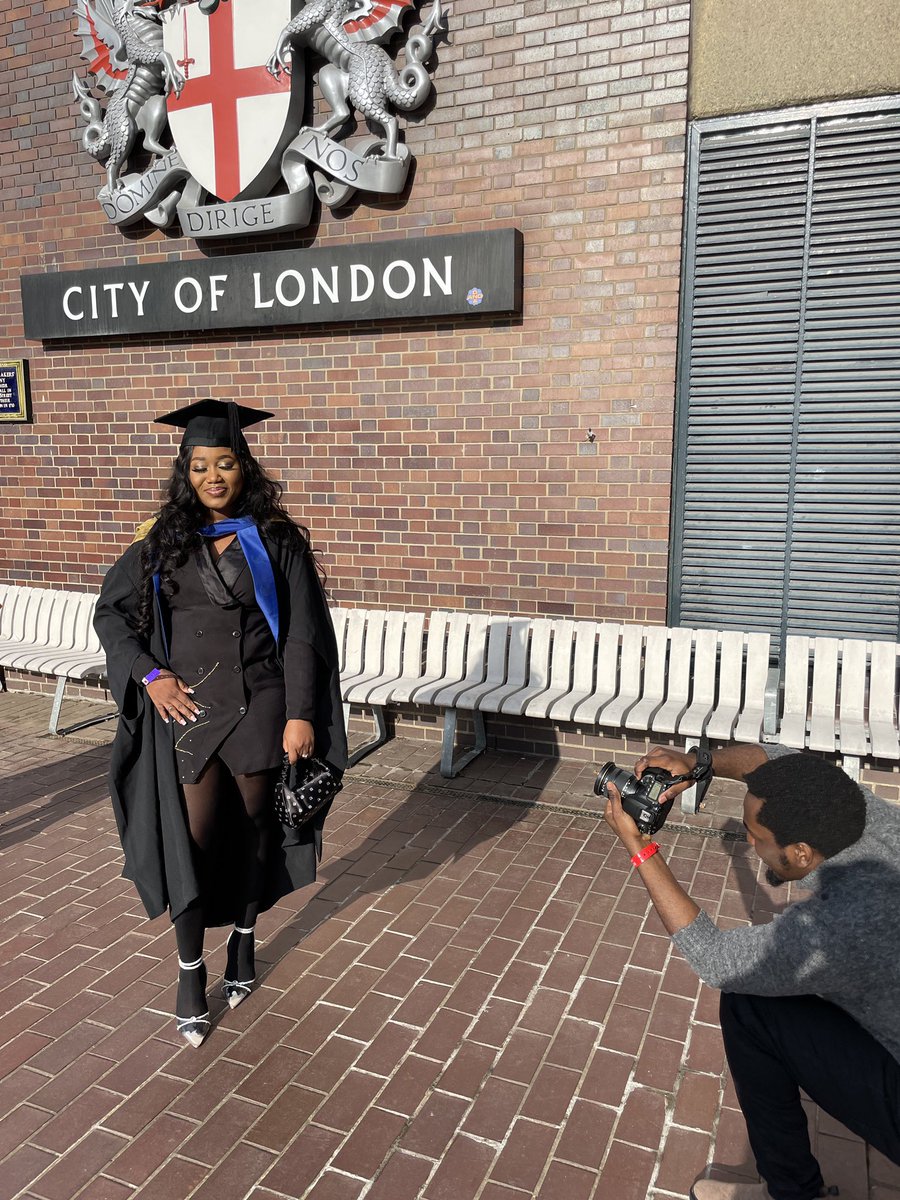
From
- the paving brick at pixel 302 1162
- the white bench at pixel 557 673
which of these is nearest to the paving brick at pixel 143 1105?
the paving brick at pixel 302 1162

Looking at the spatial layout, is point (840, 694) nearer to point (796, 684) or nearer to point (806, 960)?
point (796, 684)

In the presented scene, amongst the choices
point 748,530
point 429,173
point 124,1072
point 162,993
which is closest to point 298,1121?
point 124,1072

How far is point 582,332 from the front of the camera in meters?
5.18

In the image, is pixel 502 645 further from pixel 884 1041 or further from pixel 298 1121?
pixel 884 1041

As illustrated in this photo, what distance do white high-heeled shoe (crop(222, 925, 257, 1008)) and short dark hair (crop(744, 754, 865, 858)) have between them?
1972mm

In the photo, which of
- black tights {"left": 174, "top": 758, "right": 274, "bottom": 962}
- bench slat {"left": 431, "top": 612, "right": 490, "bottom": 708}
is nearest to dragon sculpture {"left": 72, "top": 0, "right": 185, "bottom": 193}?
bench slat {"left": 431, "top": 612, "right": 490, "bottom": 708}

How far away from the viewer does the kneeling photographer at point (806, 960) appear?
6.39ft

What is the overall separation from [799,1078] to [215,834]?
6.16 ft

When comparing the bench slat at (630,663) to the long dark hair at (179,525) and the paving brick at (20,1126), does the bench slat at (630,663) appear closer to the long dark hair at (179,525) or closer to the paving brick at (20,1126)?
the long dark hair at (179,525)

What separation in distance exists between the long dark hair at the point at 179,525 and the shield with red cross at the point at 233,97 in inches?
132

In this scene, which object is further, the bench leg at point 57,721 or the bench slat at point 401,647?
the bench leg at point 57,721

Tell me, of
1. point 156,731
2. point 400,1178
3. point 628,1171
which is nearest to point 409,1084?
point 400,1178

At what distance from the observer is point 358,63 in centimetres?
524

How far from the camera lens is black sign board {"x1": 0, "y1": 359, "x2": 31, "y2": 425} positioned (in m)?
6.82
